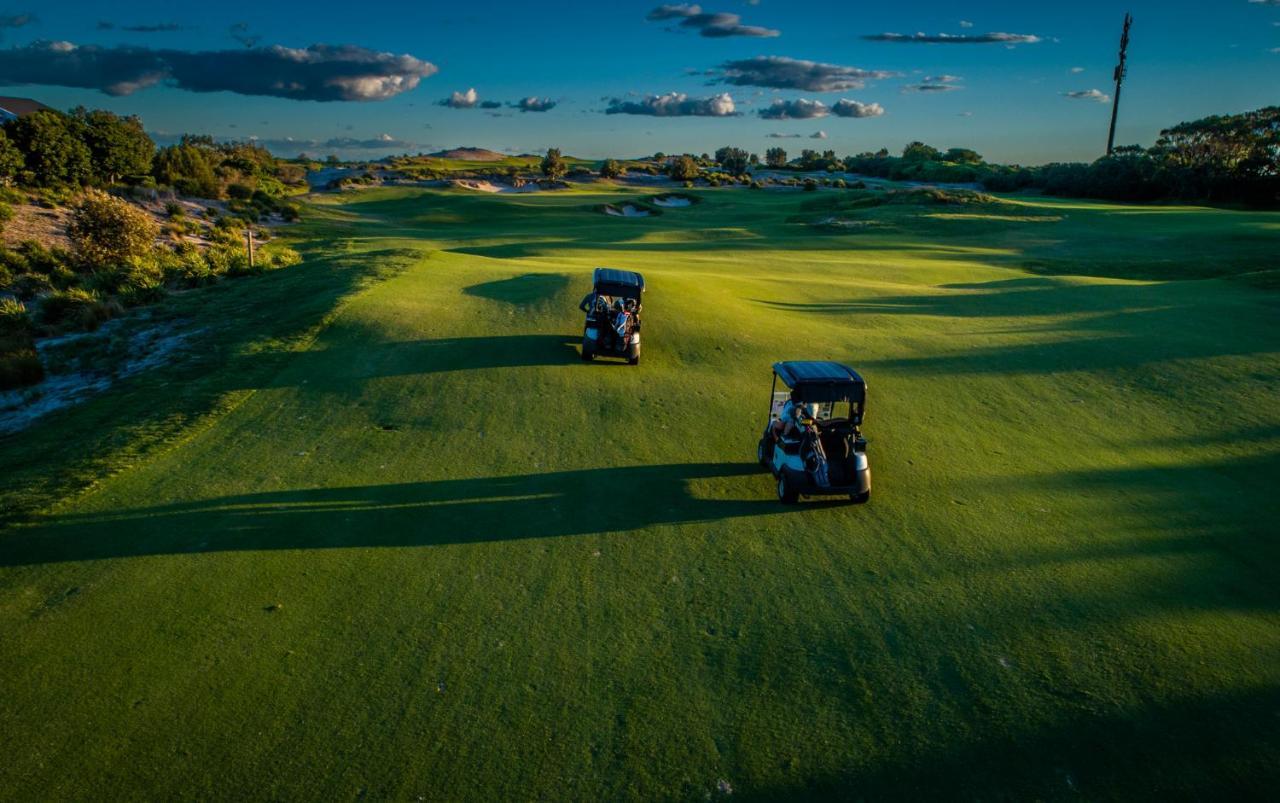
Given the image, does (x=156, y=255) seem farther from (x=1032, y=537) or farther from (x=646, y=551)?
(x=1032, y=537)

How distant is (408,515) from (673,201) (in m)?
71.3

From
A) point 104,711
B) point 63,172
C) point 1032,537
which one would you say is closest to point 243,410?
point 104,711

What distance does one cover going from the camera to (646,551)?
366 inches

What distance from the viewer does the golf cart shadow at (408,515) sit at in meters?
9.29

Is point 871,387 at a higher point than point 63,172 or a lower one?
lower

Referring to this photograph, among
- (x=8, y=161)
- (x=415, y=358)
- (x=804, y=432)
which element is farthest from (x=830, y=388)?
(x=8, y=161)

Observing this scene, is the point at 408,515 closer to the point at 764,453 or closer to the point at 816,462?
the point at 764,453

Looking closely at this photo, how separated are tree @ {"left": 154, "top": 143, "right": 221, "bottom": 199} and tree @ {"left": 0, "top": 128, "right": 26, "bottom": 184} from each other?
1131 cm

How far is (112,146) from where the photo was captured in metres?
48.7

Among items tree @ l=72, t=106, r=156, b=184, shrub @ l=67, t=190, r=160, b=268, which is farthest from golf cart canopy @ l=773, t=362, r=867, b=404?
tree @ l=72, t=106, r=156, b=184

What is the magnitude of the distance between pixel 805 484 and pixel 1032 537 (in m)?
3.18

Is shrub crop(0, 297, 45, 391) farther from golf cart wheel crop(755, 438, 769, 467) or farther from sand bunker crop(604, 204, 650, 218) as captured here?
sand bunker crop(604, 204, 650, 218)

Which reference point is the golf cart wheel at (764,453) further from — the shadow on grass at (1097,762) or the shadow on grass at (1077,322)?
the shadow on grass at (1077,322)

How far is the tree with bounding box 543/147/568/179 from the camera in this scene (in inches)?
4222
